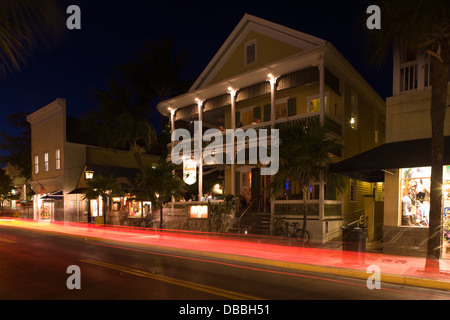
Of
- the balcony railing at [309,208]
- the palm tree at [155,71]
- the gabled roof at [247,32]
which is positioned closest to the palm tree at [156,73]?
the palm tree at [155,71]

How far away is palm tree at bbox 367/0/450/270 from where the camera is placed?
7668mm

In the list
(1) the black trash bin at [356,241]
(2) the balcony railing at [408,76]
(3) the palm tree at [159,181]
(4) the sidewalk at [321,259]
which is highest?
(2) the balcony railing at [408,76]

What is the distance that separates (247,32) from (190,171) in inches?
366

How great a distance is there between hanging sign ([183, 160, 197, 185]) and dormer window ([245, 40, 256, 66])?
705 cm

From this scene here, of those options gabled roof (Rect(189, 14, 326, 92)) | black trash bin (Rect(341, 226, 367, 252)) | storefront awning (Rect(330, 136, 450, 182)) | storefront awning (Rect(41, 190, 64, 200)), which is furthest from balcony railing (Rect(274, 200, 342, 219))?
storefront awning (Rect(41, 190, 64, 200))

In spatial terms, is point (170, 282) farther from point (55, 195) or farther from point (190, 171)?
point (55, 195)

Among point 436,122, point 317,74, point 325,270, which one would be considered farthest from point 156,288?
point 317,74

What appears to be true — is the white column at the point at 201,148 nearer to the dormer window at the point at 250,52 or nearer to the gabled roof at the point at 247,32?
the gabled roof at the point at 247,32

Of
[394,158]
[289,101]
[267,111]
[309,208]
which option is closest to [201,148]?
[267,111]

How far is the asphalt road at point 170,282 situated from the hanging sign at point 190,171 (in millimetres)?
9359

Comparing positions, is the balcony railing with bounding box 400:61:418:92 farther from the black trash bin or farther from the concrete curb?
the concrete curb

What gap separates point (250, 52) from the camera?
19.8m

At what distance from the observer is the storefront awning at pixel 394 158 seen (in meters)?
10.4

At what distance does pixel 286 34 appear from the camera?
18.0m
